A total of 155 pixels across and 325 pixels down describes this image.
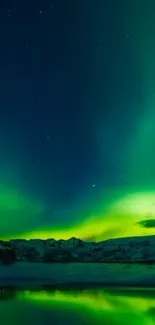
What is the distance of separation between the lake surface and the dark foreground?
715 mm

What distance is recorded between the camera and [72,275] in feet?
101

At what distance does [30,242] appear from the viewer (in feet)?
83.2

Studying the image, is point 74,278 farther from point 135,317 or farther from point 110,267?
point 135,317

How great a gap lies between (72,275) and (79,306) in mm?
8974

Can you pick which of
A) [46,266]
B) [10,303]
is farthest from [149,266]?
[10,303]

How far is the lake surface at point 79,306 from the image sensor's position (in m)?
17.2

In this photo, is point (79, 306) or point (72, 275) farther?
point (72, 275)

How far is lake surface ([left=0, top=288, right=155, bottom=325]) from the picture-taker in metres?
17.2

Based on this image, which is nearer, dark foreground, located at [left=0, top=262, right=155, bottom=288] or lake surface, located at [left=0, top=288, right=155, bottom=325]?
lake surface, located at [left=0, top=288, right=155, bottom=325]

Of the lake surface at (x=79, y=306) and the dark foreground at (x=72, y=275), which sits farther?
the dark foreground at (x=72, y=275)

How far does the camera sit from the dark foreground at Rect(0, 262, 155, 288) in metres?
29.4

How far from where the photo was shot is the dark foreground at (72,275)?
29.4 metres

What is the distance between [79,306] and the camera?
21688 mm

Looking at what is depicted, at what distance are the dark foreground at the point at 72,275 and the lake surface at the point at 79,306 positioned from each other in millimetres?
715
